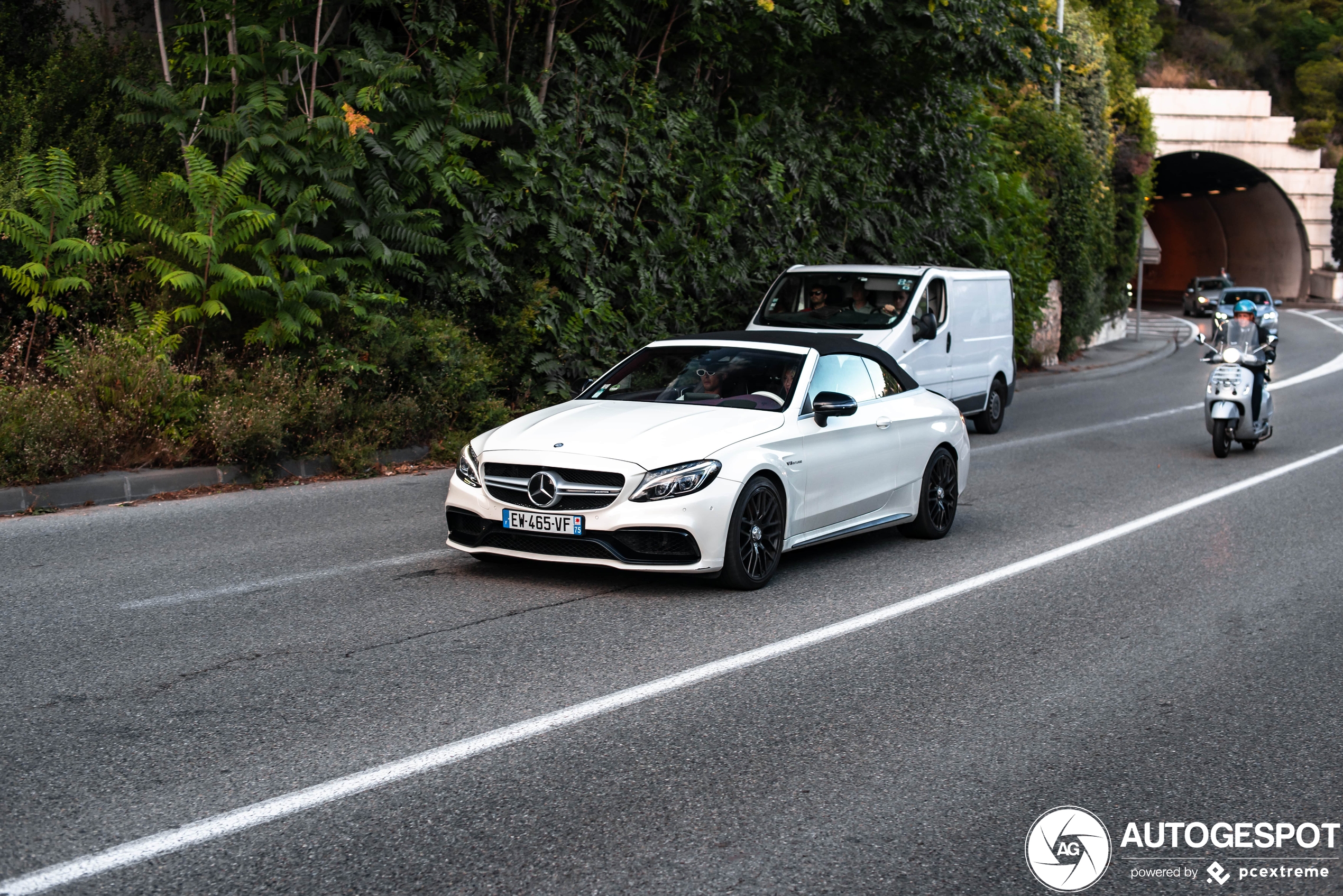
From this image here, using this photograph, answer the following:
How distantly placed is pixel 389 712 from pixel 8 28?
1271 cm

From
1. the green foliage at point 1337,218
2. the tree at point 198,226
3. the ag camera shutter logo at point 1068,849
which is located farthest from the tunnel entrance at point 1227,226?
the ag camera shutter logo at point 1068,849

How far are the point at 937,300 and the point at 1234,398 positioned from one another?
139 inches

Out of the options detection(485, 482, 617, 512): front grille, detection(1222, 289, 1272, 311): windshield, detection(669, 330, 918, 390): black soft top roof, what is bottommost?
detection(1222, 289, 1272, 311): windshield

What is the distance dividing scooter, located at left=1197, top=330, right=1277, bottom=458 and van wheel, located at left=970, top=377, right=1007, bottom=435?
3052 millimetres

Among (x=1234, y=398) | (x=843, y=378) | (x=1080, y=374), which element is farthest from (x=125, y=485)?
(x=1080, y=374)

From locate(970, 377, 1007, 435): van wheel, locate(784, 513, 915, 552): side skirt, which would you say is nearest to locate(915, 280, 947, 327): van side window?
locate(970, 377, 1007, 435): van wheel

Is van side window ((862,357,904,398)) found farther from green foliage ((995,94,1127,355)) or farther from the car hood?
green foliage ((995,94,1127,355))

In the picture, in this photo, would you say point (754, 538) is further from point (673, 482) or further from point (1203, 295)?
point (1203, 295)

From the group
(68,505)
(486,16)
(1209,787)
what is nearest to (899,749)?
(1209,787)

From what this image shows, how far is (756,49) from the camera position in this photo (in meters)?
18.6

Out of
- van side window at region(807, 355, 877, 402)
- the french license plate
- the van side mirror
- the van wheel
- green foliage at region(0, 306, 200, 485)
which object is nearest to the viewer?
the french license plate

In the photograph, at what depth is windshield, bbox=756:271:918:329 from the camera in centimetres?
1568

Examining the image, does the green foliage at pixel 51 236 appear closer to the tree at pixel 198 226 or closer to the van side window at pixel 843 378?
the tree at pixel 198 226

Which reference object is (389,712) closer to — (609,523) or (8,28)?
(609,523)
